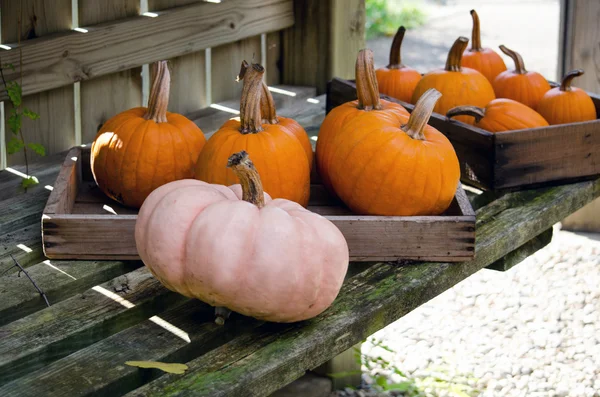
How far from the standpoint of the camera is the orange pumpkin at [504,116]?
225 centimetres

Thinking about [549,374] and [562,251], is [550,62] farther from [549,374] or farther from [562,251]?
[549,374]

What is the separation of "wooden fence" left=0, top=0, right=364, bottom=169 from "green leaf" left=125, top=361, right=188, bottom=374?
49.6 inches

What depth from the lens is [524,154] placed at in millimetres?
2209

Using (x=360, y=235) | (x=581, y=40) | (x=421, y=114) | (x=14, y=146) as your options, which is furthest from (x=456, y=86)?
(x=581, y=40)

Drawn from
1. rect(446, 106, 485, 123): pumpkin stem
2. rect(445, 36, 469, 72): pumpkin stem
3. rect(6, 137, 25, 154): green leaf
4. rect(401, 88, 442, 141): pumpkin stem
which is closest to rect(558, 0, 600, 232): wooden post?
rect(445, 36, 469, 72): pumpkin stem

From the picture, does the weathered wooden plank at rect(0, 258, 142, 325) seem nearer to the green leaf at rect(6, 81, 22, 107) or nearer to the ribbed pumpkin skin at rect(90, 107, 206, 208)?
the ribbed pumpkin skin at rect(90, 107, 206, 208)

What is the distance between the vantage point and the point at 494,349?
3.76 meters

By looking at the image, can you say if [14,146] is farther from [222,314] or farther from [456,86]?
[456,86]

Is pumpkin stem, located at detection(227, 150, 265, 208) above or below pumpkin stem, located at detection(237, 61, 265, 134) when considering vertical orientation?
below

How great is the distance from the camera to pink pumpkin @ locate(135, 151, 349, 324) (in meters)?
1.36

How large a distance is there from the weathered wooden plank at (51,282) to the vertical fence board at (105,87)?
104 centimetres

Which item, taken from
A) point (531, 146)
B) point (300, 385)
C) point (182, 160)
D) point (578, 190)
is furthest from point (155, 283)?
point (300, 385)

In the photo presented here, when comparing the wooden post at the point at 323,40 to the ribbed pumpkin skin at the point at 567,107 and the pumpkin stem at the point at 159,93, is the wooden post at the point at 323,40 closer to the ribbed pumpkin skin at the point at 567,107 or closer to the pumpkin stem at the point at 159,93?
the ribbed pumpkin skin at the point at 567,107

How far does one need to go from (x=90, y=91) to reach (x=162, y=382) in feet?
5.21
